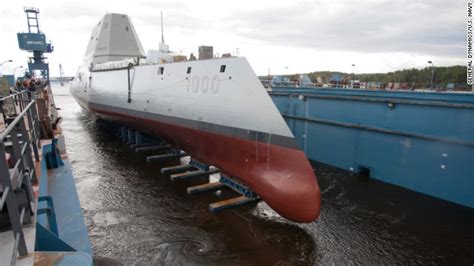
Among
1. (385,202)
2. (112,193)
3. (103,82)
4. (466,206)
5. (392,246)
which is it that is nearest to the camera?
(392,246)

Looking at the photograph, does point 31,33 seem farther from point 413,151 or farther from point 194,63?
point 413,151

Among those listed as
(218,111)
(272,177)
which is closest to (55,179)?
(218,111)

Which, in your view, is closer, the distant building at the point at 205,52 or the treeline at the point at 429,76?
the distant building at the point at 205,52

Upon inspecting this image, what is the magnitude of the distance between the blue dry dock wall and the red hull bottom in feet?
15.0

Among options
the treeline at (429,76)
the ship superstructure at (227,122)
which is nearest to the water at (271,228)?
the ship superstructure at (227,122)

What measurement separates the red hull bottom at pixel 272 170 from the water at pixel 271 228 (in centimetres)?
73

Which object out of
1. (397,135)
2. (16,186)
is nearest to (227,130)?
(397,135)

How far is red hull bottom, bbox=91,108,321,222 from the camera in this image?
6902 mm

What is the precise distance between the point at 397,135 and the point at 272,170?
5160mm

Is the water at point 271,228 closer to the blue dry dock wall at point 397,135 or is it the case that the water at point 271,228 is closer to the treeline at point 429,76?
the blue dry dock wall at point 397,135

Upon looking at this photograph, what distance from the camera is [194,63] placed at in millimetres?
9570

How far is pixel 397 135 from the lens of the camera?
9.86 m

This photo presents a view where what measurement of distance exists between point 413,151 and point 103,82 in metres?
15.5

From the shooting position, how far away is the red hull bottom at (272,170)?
22.6 feet
